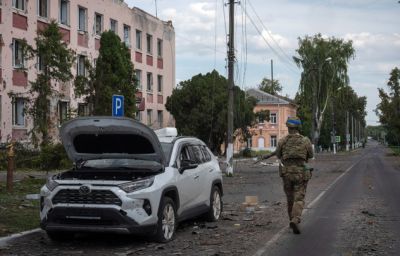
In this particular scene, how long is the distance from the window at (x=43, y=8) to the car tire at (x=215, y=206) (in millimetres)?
24684

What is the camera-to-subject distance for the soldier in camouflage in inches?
398

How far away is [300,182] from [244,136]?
149 feet

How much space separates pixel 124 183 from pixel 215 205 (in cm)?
347

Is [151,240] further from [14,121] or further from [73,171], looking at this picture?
[14,121]

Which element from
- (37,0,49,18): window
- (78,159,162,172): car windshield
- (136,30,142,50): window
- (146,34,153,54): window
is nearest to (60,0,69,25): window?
(37,0,49,18): window

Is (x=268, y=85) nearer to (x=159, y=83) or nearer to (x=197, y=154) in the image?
(x=159, y=83)

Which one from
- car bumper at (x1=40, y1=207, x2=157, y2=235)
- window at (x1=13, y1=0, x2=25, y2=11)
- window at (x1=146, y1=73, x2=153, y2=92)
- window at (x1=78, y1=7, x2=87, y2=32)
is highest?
window at (x1=78, y1=7, x2=87, y2=32)

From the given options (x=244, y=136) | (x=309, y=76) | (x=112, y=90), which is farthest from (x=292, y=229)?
(x=309, y=76)

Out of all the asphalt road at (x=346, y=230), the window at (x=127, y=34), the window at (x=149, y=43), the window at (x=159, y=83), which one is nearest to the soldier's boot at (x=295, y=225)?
the asphalt road at (x=346, y=230)

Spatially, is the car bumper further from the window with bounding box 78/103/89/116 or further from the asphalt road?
the window with bounding box 78/103/89/116

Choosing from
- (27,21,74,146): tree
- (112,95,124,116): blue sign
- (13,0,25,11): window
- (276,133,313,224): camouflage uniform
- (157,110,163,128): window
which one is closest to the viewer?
(276,133,313,224): camouflage uniform

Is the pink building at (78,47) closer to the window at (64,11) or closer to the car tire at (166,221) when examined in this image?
the window at (64,11)

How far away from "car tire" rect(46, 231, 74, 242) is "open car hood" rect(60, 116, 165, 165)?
1342 millimetres

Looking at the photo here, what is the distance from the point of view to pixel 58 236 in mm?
9289
